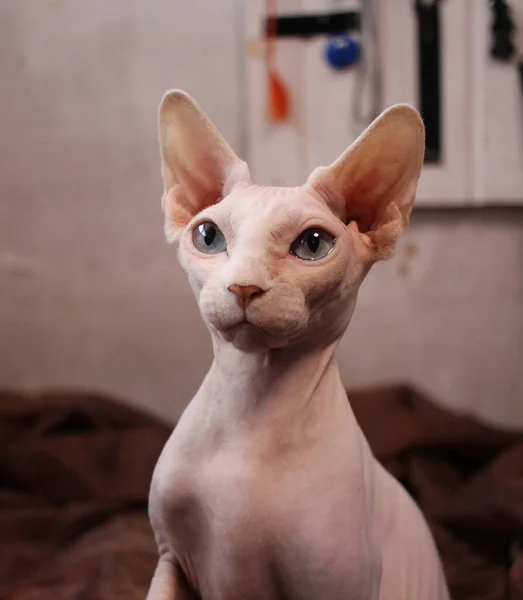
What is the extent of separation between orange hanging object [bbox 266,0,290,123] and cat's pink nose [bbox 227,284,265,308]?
0.97m

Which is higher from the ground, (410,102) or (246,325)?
(410,102)

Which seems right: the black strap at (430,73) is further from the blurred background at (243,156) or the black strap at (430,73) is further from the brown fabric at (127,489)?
the brown fabric at (127,489)

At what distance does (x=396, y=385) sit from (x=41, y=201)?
0.85 metres

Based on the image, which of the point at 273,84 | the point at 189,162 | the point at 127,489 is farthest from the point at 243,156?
the point at 189,162

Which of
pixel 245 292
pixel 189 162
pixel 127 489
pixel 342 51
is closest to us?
pixel 245 292

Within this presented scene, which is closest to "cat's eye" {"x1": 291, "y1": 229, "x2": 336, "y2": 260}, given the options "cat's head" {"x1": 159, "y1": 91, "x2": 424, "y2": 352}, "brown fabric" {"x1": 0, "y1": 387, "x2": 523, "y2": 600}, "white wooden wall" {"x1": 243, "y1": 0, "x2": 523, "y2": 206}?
"cat's head" {"x1": 159, "y1": 91, "x2": 424, "y2": 352}

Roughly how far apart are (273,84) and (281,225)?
3.08 ft

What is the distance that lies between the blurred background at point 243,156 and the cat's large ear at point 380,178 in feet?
2.65

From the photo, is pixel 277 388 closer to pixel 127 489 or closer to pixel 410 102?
pixel 127 489

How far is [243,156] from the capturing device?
4.52 feet

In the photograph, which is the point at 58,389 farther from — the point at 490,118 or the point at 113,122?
the point at 490,118

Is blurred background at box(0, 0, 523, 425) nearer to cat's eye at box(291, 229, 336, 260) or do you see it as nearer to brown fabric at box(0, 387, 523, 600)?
brown fabric at box(0, 387, 523, 600)

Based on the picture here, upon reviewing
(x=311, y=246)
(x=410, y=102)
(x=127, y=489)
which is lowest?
(x=127, y=489)

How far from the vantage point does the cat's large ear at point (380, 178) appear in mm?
513
